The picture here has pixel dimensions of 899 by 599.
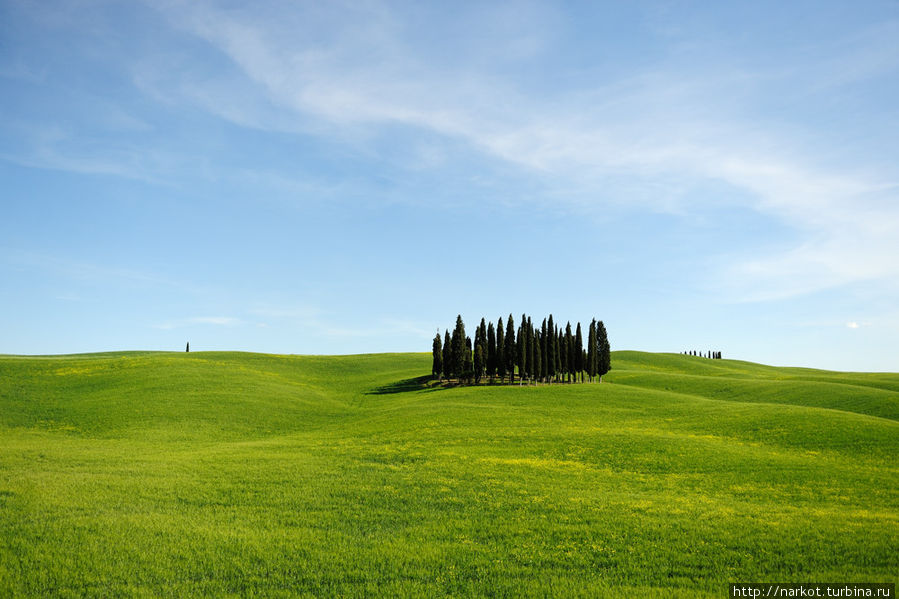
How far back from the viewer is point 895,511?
74.1ft

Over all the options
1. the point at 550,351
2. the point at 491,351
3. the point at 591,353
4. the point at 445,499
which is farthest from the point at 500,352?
the point at 445,499

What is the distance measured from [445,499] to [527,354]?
65.7 meters

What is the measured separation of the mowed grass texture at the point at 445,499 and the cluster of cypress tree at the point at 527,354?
27.6 metres

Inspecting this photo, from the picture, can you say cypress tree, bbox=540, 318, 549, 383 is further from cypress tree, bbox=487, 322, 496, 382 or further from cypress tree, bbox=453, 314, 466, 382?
cypress tree, bbox=453, 314, 466, 382

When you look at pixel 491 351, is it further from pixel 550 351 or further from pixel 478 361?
pixel 550 351

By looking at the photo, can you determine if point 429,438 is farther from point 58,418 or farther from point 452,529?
point 58,418

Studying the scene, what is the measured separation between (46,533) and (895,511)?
33079 millimetres

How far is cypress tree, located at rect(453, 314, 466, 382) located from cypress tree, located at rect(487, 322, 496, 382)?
4482 mm

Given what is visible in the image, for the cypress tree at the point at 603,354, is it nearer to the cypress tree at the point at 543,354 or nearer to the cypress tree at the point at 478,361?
the cypress tree at the point at 543,354

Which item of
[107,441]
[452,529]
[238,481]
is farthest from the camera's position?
[107,441]

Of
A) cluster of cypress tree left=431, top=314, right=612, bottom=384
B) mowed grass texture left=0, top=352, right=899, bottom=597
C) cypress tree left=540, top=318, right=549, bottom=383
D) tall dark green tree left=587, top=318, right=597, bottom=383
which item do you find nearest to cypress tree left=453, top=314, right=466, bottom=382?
cluster of cypress tree left=431, top=314, right=612, bottom=384

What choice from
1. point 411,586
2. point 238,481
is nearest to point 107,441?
point 238,481

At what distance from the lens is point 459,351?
93.6 m

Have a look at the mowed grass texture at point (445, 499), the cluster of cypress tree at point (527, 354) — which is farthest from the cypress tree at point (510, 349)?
the mowed grass texture at point (445, 499)
